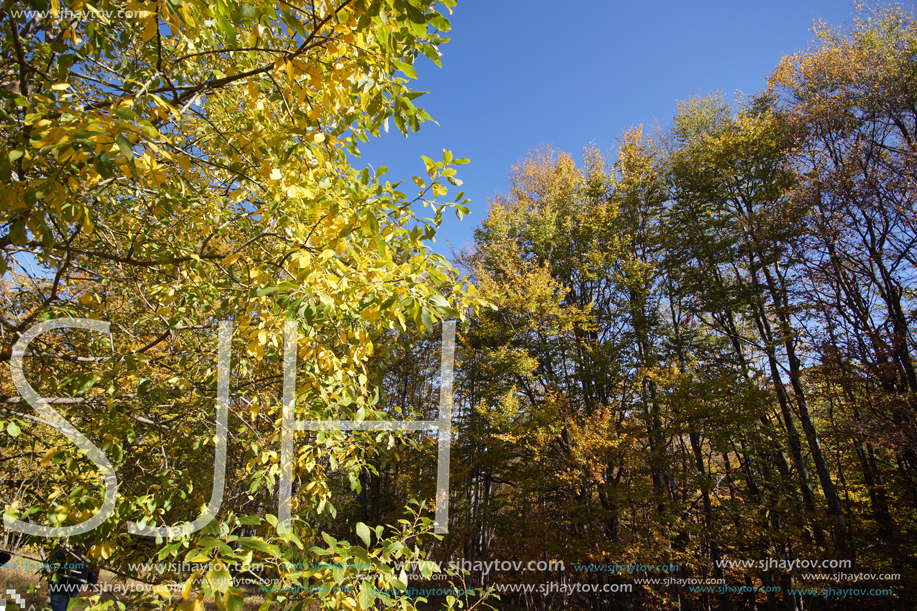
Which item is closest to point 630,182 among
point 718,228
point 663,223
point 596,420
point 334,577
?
point 663,223

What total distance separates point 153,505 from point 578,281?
39.1 feet

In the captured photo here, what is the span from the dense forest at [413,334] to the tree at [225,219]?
0.8 inches

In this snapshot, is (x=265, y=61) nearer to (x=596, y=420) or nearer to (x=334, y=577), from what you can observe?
(x=334, y=577)

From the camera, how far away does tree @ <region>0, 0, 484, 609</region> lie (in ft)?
3.83

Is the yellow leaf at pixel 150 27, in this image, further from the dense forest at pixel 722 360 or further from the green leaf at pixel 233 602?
the dense forest at pixel 722 360

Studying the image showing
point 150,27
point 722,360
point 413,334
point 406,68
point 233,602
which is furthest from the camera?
point 413,334

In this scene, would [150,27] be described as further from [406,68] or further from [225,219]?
[225,219]

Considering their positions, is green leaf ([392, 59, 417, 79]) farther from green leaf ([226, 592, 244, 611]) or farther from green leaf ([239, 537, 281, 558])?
green leaf ([226, 592, 244, 611])

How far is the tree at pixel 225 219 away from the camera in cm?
117

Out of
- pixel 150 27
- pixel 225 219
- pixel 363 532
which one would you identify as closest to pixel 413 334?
pixel 225 219

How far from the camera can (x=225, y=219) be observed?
196 cm

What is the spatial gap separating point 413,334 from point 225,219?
430 inches

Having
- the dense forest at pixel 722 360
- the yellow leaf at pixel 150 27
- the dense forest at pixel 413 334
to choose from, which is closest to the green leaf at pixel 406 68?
the dense forest at pixel 413 334

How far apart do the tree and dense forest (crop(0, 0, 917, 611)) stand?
19 millimetres
